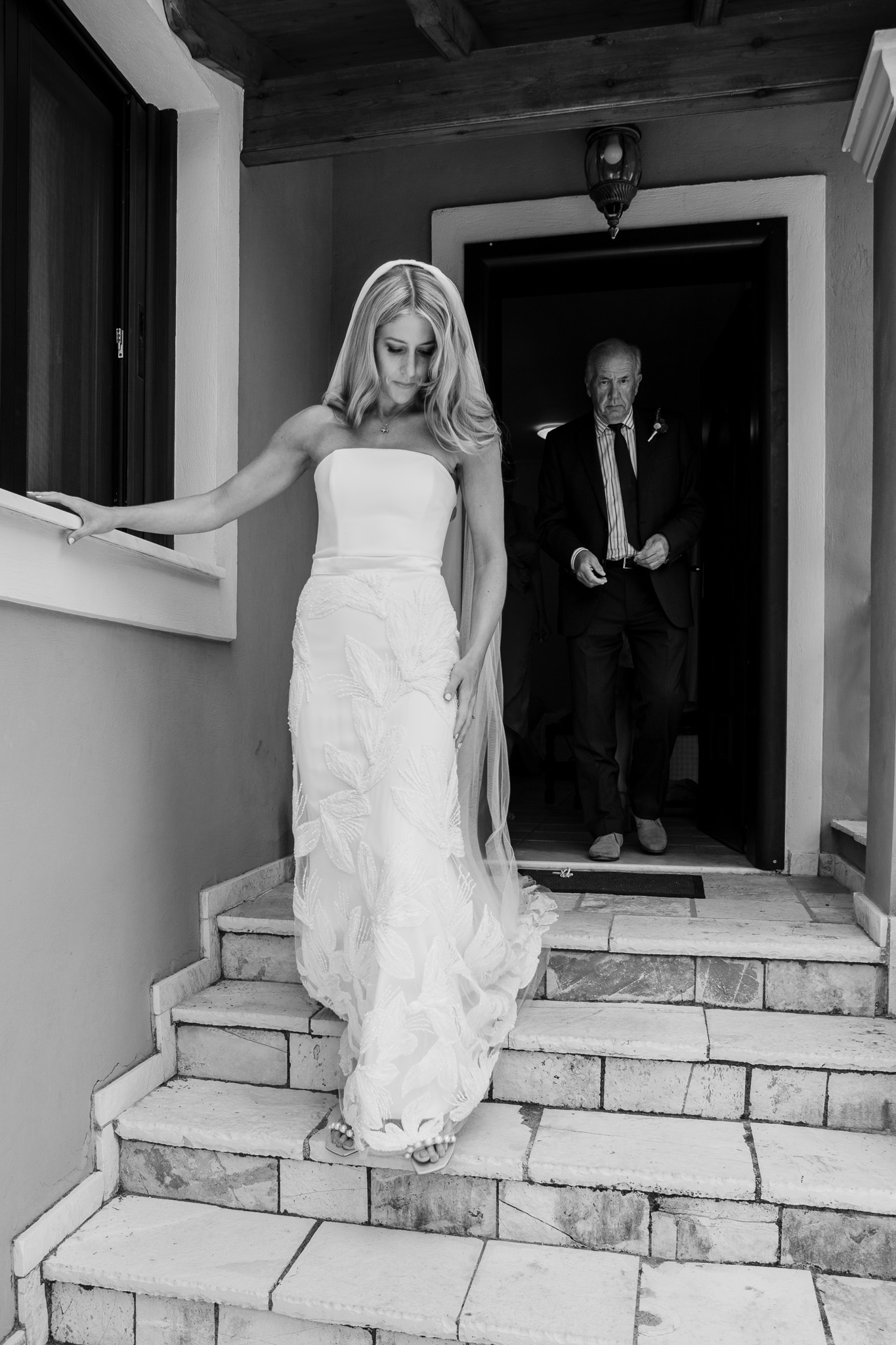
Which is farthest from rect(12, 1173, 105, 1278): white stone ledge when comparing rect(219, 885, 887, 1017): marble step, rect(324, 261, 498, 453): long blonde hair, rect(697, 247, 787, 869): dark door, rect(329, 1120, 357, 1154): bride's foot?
rect(697, 247, 787, 869): dark door

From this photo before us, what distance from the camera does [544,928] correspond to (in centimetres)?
273

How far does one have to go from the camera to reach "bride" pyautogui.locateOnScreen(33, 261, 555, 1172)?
2.14 meters

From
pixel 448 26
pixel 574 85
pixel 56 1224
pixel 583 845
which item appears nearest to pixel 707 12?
pixel 574 85

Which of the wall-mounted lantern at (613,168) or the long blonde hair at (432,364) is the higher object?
the wall-mounted lantern at (613,168)

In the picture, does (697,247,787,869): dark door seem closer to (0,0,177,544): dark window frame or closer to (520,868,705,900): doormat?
(520,868,705,900): doormat

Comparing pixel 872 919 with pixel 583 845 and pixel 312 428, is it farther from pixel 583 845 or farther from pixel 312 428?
→ pixel 312 428

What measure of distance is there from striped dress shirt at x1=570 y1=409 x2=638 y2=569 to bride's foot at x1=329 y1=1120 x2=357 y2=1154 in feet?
7.70

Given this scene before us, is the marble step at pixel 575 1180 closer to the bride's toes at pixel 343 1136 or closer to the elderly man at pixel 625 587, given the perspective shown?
the bride's toes at pixel 343 1136

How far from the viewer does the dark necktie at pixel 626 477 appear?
13.0 ft

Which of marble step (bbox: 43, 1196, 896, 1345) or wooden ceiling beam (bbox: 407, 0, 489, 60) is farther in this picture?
wooden ceiling beam (bbox: 407, 0, 489, 60)

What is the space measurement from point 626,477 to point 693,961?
1.97 m

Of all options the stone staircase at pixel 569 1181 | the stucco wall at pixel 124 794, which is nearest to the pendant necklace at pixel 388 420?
the stucco wall at pixel 124 794

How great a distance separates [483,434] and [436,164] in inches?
85.4

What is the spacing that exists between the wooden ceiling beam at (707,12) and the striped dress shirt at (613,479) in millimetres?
1381
